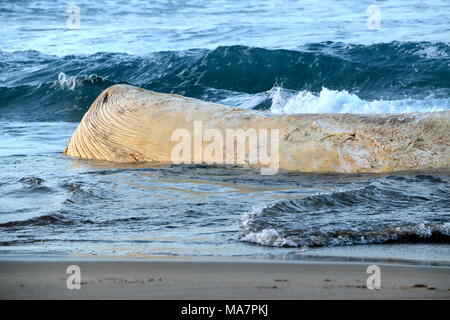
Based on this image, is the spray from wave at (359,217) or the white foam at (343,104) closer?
the spray from wave at (359,217)

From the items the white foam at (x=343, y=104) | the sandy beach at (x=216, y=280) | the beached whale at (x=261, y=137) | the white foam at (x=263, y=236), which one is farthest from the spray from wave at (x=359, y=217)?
the white foam at (x=343, y=104)

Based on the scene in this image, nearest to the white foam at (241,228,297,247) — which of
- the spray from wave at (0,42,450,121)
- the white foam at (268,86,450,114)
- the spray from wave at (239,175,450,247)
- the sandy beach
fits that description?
the spray from wave at (239,175,450,247)

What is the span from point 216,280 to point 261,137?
277cm

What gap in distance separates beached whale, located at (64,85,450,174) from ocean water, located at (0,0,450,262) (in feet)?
0.46

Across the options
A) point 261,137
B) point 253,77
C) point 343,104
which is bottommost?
point 261,137

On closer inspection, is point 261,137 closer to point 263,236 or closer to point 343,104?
point 263,236

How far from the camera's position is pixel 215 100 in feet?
39.5

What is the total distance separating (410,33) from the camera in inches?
664

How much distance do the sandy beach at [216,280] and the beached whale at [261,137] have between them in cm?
226

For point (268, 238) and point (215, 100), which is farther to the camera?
point (215, 100)

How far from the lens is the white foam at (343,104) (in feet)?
33.2

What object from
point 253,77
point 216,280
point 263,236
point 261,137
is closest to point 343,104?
point 253,77

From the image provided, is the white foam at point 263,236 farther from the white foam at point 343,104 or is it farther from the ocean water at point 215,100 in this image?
the white foam at point 343,104

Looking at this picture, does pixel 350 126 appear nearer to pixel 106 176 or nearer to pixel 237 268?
pixel 106 176
